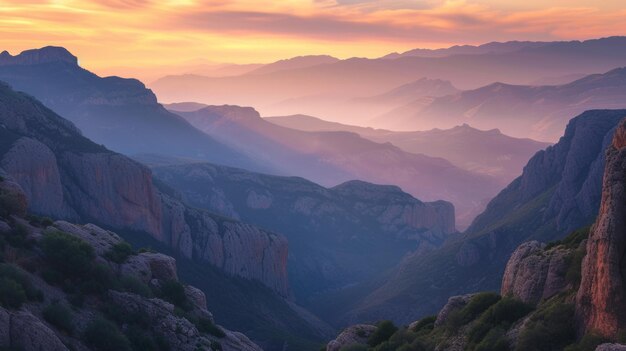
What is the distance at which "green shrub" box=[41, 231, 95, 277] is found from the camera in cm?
5334

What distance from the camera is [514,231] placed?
169 metres

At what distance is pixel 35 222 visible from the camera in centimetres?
5947

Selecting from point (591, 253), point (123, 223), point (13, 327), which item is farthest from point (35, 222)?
point (123, 223)

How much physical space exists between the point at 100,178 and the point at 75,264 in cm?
9068

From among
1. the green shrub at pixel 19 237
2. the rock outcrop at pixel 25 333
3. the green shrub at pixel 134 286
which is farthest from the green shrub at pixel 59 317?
the green shrub at pixel 134 286

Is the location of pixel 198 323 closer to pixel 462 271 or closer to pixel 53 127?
pixel 53 127

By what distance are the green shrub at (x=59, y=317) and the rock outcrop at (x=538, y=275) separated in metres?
28.9

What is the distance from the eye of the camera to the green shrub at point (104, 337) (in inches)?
1854

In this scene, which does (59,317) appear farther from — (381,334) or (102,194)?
(102,194)

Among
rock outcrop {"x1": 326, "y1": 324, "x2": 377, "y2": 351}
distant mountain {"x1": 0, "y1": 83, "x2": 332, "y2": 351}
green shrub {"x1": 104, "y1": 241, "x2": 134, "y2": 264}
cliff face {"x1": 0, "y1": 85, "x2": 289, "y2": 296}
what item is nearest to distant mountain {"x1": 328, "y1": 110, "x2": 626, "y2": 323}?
distant mountain {"x1": 0, "y1": 83, "x2": 332, "y2": 351}

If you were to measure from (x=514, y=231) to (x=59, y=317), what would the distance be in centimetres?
13956

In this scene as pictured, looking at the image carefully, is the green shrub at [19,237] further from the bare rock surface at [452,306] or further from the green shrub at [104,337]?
the bare rock surface at [452,306]

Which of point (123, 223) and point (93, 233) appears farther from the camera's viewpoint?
Result: point (123, 223)

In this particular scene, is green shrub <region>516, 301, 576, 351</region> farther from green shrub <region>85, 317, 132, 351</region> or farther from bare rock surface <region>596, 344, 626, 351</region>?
green shrub <region>85, 317, 132, 351</region>
